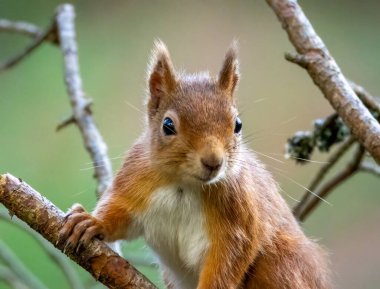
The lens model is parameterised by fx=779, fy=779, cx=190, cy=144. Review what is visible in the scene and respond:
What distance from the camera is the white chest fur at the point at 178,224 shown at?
1736 mm

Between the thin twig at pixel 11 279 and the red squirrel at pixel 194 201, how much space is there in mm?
450

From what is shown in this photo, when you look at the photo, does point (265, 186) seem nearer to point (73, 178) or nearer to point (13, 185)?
point (13, 185)

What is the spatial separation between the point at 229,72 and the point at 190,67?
5.35 ft

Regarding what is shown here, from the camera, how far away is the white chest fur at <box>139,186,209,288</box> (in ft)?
5.70

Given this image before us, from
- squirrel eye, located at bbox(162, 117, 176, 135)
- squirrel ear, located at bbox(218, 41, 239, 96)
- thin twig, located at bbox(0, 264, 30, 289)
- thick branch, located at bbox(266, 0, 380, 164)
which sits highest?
thick branch, located at bbox(266, 0, 380, 164)

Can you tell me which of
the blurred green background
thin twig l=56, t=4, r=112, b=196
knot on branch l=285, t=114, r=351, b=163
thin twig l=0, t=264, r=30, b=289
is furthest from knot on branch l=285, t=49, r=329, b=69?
Answer: the blurred green background

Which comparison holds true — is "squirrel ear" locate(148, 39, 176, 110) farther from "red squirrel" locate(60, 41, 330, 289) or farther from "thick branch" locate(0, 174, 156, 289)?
"thick branch" locate(0, 174, 156, 289)

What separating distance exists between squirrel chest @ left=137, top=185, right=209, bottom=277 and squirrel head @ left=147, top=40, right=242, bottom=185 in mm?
58

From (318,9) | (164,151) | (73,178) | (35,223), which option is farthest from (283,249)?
(318,9)

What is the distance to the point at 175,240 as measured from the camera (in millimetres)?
1754

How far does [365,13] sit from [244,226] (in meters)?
2.44

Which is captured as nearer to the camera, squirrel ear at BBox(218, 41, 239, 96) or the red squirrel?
the red squirrel

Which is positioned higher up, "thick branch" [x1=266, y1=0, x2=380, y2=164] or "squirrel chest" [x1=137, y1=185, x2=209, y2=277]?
"thick branch" [x1=266, y1=0, x2=380, y2=164]

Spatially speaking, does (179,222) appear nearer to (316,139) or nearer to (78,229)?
(78,229)
